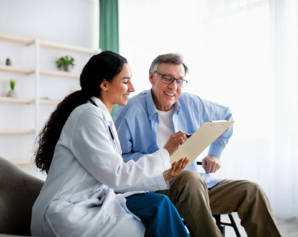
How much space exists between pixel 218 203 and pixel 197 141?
0.49 metres

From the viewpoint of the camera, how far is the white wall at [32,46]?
3967mm

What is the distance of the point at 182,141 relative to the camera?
1.36 metres

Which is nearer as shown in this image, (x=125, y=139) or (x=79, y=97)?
(x=79, y=97)

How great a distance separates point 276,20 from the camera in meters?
2.78

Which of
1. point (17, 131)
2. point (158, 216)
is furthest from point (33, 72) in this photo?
point (158, 216)

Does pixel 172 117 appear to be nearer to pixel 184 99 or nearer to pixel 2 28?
pixel 184 99

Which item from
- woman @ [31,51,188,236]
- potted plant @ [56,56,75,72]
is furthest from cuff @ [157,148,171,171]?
potted plant @ [56,56,75,72]

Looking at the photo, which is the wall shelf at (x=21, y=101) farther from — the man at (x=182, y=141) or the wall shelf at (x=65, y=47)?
the man at (x=182, y=141)

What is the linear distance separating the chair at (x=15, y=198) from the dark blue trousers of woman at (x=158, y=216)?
545 mm

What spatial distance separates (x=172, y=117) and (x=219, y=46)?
5.62 feet

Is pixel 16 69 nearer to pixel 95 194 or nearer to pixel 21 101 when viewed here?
pixel 21 101

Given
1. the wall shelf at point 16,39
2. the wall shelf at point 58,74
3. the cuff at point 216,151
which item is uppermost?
the wall shelf at point 16,39

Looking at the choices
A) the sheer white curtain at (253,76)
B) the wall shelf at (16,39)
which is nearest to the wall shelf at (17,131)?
the wall shelf at (16,39)

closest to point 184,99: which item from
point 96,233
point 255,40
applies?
point 96,233
